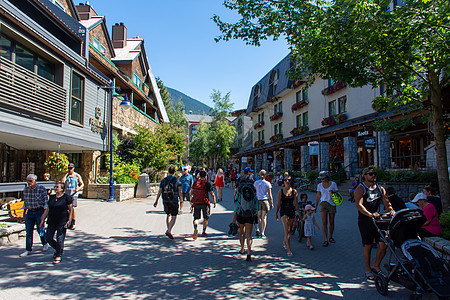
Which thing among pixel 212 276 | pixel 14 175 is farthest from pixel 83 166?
pixel 212 276

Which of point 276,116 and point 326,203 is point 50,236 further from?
point 276,116

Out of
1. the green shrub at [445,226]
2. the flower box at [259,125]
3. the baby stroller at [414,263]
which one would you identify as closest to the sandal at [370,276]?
the baby stroller at [414,263]

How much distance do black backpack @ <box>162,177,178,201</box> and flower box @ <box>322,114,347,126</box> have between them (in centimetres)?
1887

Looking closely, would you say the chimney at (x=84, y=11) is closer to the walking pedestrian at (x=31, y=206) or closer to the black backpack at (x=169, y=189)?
the black backpack at (x=169, y=189)

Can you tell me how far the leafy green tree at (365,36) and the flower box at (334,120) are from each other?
613 inches

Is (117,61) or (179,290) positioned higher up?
(117,61)

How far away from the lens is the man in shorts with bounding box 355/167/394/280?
484cm

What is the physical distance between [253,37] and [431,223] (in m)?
5.72

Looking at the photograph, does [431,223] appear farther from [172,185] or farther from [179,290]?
[172,185]

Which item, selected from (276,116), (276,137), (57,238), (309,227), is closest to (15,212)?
(57,238)

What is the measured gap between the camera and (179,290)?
4461 mm

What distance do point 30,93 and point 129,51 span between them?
717 inches

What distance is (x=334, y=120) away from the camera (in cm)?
2455

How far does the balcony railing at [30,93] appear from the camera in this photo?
8758mm
